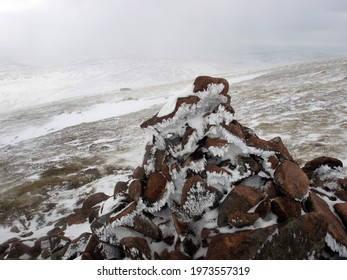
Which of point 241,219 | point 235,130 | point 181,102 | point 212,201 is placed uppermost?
point 181,102

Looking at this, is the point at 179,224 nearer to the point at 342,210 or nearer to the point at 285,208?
the point at 285,208

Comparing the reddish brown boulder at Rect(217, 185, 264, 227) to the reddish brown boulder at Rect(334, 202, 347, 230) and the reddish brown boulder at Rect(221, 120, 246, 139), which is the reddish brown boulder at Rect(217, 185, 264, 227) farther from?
the reddish brown boulder at Rect(334, 202, 347, 230)

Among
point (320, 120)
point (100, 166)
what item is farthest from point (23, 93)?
point (320, 120)

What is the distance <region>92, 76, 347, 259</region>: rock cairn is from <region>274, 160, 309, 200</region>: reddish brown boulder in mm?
28

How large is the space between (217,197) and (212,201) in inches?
7.3

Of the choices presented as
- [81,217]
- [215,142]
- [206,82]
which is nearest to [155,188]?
[215,142]

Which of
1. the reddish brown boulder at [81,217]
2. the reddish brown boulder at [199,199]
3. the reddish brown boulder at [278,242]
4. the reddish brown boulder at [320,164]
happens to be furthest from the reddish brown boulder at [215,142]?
the reddish brown boulder at [81,217]

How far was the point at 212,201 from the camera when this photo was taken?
8.70 metres

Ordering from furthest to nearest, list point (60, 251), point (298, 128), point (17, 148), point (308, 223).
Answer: point (17, 148)
point (298, 128)
point (60, 251)
point (308, 223)

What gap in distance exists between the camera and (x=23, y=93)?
316 ft

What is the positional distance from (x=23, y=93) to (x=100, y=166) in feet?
287

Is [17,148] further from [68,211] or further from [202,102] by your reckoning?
[202,102]

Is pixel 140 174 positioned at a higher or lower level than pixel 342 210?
higher

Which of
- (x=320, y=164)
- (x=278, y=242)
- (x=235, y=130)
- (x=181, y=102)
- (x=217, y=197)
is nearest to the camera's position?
(x=278, y=242)
